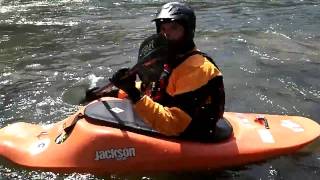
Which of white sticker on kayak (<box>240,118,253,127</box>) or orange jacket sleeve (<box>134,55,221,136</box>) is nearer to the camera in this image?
orange jacket sleeve (<box>134,55,221,136</box>)

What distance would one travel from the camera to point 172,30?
4242mm

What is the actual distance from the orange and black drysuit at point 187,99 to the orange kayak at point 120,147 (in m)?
0.17

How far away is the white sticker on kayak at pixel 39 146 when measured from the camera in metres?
4.61

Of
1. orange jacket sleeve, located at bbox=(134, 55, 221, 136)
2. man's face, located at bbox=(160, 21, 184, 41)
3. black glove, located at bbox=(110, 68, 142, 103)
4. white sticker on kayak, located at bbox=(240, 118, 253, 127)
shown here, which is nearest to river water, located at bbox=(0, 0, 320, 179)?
white sticker on kayak, located at bbox=(240, 118, 253, 127)

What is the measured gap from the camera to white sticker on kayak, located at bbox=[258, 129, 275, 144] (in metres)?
4.82

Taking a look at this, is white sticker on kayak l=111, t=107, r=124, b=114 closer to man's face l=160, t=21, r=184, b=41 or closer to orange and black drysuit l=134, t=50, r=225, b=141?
orange and black drysuit l=134, t=50, r=225, b=141

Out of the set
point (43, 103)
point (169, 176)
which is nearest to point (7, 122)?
point (43, 103)

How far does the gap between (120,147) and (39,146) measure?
790 mm

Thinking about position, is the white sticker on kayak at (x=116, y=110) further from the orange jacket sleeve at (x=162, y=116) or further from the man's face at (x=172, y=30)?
the man's face at (x=172, y=30)

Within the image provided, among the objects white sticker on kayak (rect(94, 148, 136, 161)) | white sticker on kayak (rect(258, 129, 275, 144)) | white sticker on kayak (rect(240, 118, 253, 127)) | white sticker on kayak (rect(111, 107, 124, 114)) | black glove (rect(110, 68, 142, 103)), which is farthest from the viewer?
white sticker on kayak (rect(240, 118, 253, 127))

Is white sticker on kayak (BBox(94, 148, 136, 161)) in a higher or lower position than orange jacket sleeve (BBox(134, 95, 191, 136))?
lower

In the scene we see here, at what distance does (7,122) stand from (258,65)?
13.0ft

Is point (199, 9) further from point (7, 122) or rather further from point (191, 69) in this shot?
point (191, 69)

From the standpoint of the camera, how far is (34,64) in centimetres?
843
